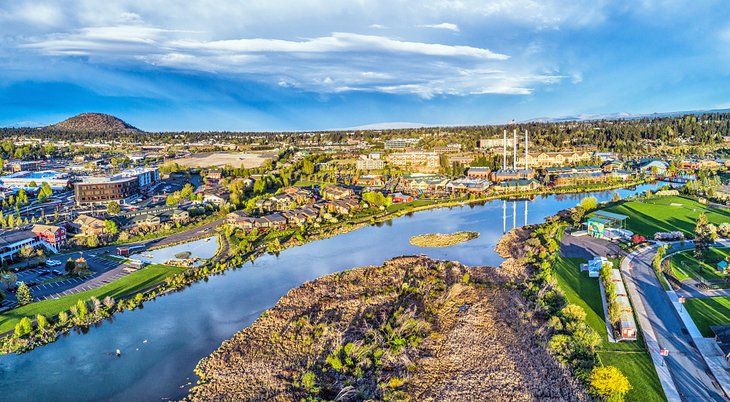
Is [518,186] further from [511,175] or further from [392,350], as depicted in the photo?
[392,350]

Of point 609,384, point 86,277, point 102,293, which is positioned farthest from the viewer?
point 86,277

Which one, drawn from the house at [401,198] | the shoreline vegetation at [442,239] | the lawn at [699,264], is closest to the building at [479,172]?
the house at [401,198]

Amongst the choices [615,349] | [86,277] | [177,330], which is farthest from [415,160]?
[615,349]

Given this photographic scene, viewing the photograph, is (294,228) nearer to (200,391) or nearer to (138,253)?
(138,253)

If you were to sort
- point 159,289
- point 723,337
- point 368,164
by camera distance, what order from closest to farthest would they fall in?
1. point 723,337
2. point 159,289
3. point 368,164

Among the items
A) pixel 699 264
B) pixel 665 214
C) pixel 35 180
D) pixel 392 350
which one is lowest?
pixel 392 350

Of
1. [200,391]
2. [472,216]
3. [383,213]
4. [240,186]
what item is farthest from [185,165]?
[200,391]

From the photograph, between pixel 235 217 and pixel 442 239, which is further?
pixel 235 217
